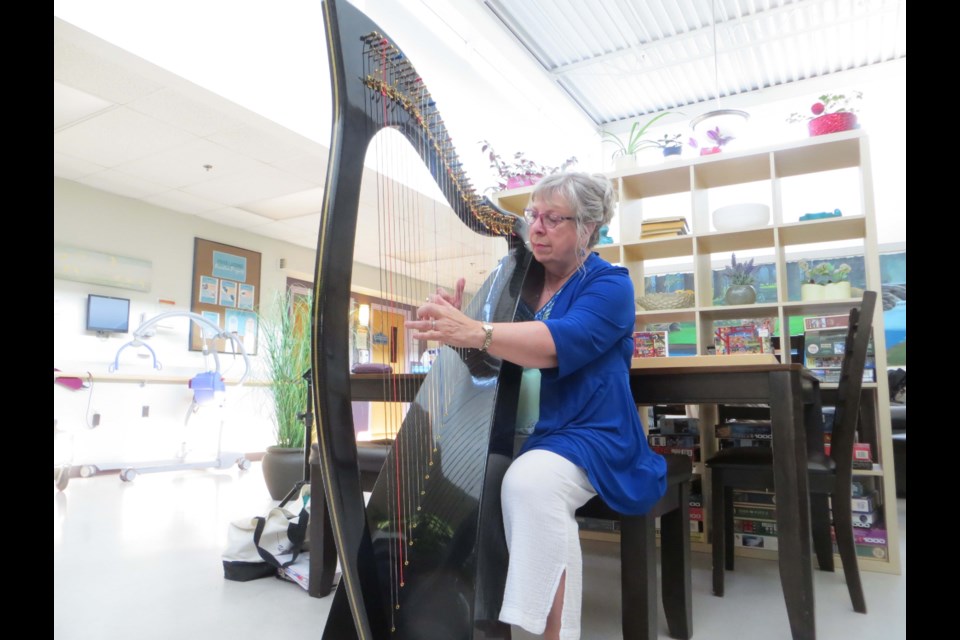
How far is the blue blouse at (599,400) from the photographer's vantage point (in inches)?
52.8

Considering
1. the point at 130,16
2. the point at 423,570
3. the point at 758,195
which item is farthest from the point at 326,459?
the point at 758,195

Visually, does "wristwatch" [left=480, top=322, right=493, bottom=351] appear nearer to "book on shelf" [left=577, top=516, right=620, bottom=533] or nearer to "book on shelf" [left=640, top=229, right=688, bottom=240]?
"book on shelf" [left=577, top=516, right=620, bottom=533]

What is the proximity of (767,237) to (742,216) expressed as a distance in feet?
0.56

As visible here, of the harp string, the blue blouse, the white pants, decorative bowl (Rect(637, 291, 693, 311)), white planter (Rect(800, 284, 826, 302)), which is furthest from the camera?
decorative bowl (Rect(637, 291, 693, 311))

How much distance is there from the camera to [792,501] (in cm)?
168

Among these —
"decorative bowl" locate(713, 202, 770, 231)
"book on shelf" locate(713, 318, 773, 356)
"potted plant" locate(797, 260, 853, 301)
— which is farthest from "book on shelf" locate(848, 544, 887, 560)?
"decorative bowl" locate(713, 202, 770, 231)

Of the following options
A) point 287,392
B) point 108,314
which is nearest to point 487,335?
point 287,392

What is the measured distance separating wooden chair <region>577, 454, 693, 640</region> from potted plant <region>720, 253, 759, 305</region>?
1.41 meters

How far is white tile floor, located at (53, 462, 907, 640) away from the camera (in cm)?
177

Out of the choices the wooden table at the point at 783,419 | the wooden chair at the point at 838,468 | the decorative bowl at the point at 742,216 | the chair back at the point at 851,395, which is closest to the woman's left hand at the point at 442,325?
the wooden table at the point at 783,419

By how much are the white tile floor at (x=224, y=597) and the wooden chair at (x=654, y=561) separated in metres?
0.11

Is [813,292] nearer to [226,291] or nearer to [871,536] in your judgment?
[871,536]

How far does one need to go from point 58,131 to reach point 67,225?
120 centimetres

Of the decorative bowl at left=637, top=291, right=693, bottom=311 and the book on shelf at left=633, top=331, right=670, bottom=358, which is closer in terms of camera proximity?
the decorative bowl at left=637, top=291, right=693, bottom=311
